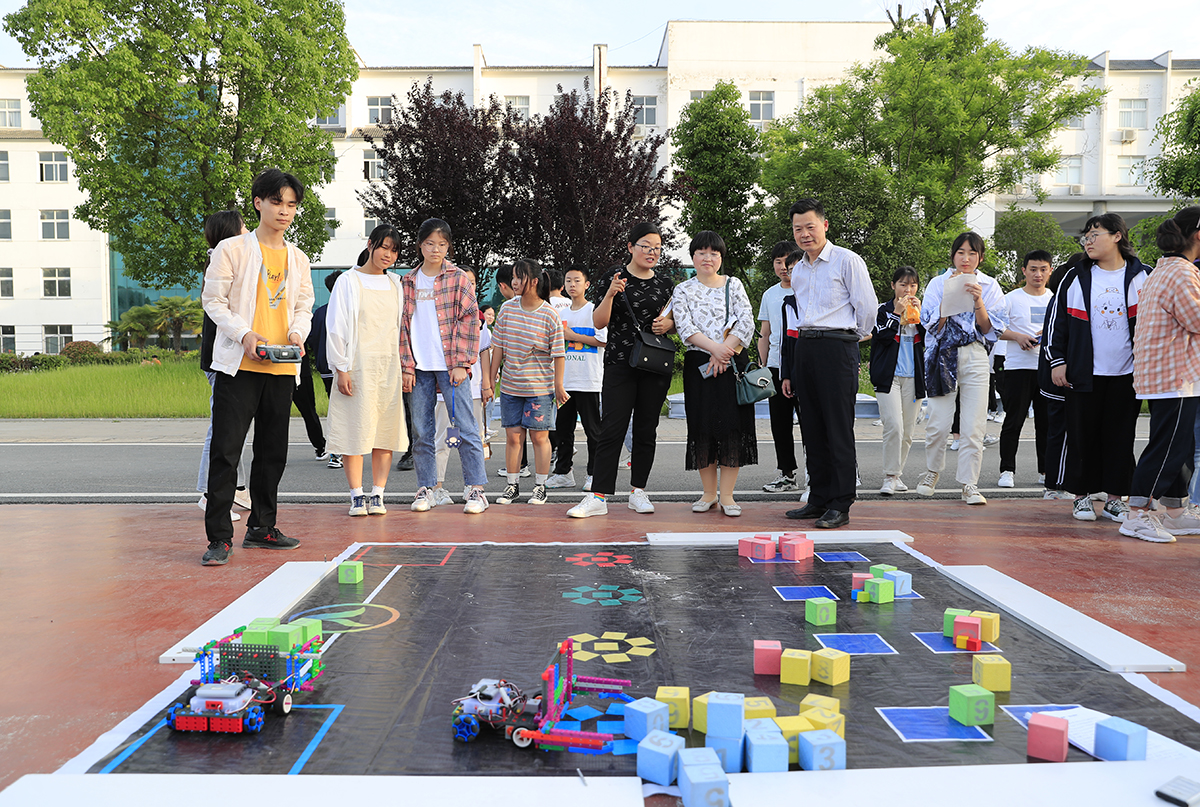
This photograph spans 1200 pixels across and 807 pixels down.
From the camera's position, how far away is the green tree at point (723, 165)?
2767 centimetres

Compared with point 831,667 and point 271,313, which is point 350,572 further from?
point 831,667

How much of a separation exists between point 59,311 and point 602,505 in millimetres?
44168

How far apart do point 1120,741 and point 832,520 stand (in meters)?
3.25

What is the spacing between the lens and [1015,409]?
24.3 ft

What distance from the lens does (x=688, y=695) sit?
249cm

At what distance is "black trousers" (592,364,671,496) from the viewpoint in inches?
231

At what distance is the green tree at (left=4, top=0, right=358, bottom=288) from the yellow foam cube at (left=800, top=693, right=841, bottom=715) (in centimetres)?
2139

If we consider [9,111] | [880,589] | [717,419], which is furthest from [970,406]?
[9,111]

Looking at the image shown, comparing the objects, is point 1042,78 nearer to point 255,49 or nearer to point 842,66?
point 842,66

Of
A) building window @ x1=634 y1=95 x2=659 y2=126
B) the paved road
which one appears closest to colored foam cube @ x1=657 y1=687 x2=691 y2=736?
the paved road

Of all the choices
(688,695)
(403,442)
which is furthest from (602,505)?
(688,695)

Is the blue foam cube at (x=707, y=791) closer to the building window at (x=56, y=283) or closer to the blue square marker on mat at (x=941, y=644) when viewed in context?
the blue square marker on mat at (x=941, y=644)

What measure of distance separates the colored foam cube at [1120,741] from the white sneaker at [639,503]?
3899 millimetres

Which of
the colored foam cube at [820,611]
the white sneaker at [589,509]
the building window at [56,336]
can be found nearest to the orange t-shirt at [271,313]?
the white sneaker at [589,509]
